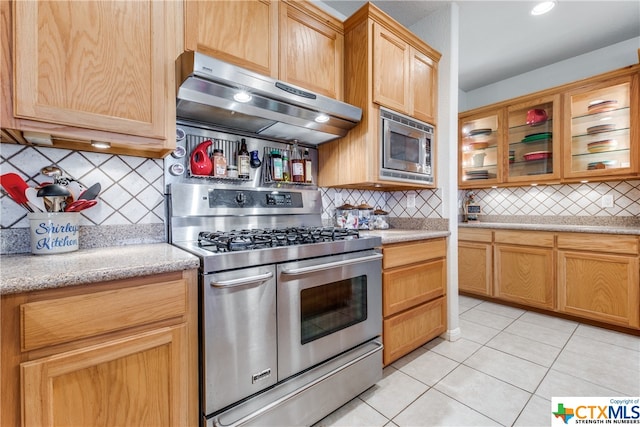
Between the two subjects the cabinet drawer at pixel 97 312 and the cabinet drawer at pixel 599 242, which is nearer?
the cabinet drawer at pixel 97 312

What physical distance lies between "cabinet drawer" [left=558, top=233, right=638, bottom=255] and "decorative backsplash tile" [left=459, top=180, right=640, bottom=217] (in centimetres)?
53

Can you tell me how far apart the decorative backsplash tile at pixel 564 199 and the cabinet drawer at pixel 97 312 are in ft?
11.8

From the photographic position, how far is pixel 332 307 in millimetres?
1399

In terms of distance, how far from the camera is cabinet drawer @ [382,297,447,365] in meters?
1.70

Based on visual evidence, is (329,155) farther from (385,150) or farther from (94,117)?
(94,117)

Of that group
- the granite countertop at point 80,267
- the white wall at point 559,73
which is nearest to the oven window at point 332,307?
the granite countertop at point 80,267

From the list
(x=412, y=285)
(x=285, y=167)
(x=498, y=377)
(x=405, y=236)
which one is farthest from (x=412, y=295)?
(x=285, y=167)

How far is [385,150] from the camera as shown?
74.7 inches

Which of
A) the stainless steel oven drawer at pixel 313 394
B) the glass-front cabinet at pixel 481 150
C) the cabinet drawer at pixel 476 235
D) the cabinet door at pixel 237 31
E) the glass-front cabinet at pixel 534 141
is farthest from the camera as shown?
the glass-front cabinet at pixel 481 150

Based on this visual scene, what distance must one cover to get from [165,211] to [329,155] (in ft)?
3.75

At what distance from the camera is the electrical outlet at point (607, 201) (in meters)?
2.64

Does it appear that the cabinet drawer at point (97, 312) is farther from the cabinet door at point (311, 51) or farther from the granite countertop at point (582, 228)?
the granite countertop at point (582, 228)

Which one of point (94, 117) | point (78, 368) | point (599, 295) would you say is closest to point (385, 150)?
point (94, 117)

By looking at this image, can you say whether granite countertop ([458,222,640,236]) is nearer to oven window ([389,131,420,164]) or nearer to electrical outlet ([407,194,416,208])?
electrical outlet ([407,194,416,208])
